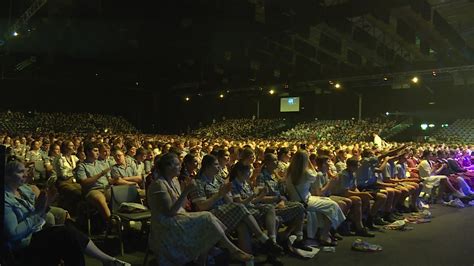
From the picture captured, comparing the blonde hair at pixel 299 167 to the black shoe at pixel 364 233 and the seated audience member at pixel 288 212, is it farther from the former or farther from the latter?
the black shoe at pixel 364 233

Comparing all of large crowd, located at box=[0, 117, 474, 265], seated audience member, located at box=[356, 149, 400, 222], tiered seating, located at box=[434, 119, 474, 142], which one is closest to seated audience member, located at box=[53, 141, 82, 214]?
large crowd, located at box=[0, 117, 474, 265]

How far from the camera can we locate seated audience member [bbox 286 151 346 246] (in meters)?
4.89

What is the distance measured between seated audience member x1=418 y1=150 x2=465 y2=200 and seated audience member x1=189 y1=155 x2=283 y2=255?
5.36m

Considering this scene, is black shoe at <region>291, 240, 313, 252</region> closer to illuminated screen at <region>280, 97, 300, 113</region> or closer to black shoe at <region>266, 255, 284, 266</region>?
black shoe at <region>266, 255, 284, 266</region>

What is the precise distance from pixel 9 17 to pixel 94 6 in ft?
11.7

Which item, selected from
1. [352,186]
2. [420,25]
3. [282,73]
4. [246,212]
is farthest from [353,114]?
[246,212]

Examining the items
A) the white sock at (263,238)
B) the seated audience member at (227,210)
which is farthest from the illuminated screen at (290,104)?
the white sock at (263,238)

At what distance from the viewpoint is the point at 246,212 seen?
12.8ft

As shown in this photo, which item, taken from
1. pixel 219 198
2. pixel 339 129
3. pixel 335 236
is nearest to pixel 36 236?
pixel 219 198

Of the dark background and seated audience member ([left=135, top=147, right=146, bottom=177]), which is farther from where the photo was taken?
the dark background

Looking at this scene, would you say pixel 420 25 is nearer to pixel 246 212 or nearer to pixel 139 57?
pixel 139 57

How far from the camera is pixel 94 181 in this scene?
497 centimetres

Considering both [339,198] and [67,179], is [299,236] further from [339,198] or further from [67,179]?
[67,179]

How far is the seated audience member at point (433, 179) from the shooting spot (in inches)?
327
